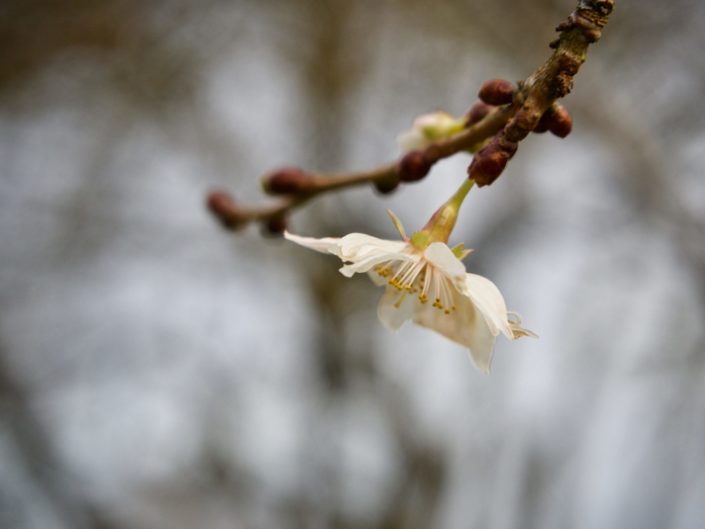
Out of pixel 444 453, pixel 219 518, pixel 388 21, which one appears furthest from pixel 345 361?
pixel 388 21

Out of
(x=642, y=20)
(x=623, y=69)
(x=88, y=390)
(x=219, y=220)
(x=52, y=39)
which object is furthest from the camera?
(x=88, y=390)

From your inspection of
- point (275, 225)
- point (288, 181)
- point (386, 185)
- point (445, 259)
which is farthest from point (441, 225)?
point (275, 225)

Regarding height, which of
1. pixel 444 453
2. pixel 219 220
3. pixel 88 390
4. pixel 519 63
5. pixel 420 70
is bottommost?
pixel 219 220

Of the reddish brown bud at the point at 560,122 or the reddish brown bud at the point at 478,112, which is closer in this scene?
the reddish brown bud at the point at 560,122

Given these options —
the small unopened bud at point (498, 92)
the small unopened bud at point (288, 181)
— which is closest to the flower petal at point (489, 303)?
the small unopened bud at point (498, 92)

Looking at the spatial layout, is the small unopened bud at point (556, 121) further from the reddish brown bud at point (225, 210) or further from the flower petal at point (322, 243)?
the reddish brown bud at point (225, 210)

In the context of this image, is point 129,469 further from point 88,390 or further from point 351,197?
point 351,197
